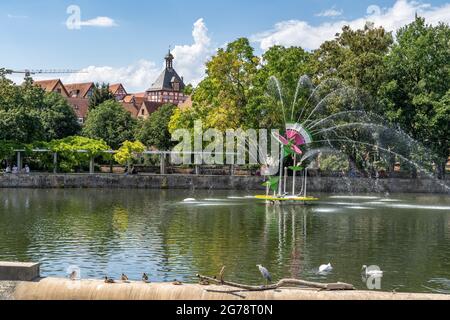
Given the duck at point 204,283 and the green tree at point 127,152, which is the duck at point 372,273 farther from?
the green tree at point 127,152

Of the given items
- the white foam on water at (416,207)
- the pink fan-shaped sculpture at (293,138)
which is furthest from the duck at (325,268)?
the white foam on water at (416,207)

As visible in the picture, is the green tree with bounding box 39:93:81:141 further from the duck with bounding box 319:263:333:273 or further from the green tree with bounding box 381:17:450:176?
the duck with bounding box 319:263:333:273

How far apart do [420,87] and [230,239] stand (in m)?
48.8

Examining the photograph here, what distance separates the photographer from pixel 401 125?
7756cm

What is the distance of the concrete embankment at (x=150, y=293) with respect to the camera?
14922mm

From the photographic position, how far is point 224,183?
7681cm

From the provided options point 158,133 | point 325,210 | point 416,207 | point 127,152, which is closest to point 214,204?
point 325,210

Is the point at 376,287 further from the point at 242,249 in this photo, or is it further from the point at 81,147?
the point at 81,147

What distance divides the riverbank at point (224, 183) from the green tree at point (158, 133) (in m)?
36.4

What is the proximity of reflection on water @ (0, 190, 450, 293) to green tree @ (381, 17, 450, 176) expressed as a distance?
21214mm

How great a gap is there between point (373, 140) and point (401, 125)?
11.9ft

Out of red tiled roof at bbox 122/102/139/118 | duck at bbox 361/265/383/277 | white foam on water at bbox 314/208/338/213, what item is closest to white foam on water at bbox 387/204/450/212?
white foam on water at bbox 314/208/338/213

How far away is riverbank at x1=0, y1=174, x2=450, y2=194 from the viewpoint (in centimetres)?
7588

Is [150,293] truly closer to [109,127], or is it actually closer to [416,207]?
[416,207]
